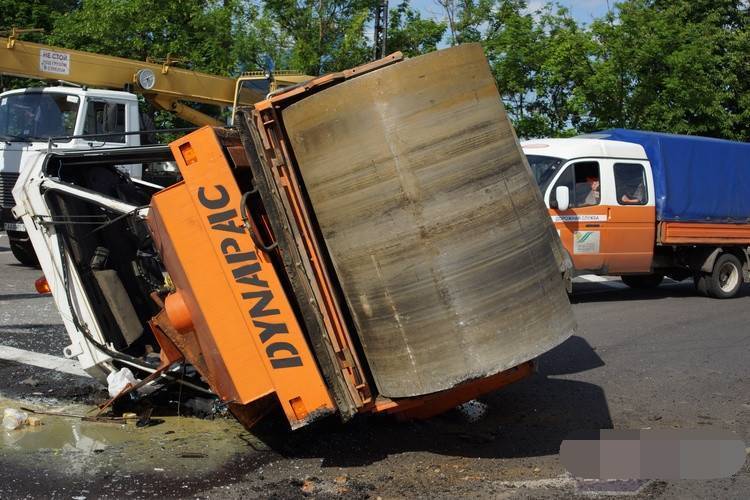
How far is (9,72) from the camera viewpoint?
14234 millimetres

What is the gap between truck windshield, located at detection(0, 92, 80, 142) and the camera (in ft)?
46.4

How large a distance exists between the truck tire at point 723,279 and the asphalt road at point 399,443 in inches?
194

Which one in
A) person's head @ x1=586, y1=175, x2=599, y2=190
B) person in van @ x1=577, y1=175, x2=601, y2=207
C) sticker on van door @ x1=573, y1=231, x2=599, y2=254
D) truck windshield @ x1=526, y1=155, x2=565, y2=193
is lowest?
sticker on van door @ x1=573, y1=231, x2=599, y2=254

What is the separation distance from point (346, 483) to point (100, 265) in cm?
287

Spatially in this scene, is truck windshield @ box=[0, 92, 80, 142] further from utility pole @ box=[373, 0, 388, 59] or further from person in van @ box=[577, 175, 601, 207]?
utility pole @ box=[373, 0, 388, 59]

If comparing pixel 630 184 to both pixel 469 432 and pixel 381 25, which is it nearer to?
pixel 469 432

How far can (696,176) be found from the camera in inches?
549

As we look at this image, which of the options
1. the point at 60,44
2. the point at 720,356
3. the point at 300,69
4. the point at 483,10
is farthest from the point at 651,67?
the point at 60,44

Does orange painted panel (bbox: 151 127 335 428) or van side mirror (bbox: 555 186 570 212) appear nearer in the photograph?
orange painted panel (bbox: 151 127 335 428)

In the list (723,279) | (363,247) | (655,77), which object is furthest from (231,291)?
(655,77)

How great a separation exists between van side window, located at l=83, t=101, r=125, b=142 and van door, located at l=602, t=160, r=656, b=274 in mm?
7977

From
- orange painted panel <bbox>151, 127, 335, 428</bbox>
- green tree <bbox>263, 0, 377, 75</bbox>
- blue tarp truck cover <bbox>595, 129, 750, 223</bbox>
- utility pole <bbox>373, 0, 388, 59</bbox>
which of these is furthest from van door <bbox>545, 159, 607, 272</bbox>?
green tree <bbox>263, 0, 377, 75</bbox>

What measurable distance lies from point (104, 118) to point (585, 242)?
809cm

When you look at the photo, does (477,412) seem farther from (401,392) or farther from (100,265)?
(100,265)
